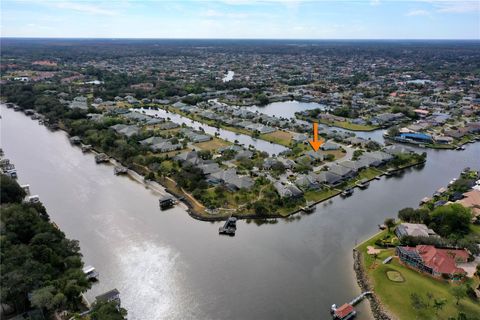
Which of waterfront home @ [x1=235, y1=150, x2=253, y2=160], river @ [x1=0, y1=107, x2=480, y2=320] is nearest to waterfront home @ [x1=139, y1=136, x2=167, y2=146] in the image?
river @ [x1=0, y1=107, x2=480, y2=320]

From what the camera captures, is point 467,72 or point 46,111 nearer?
point 46,111

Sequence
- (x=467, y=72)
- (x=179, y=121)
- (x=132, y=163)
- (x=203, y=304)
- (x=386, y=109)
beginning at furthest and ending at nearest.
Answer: (x=467, y=72) < (x=386, y=109) < (x=179, y=121) < (x=132, y=163) < (x=203, y=304)

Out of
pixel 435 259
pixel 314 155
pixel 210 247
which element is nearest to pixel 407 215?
pixel 435 259

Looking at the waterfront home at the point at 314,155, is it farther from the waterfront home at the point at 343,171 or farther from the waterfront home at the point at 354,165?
the waterfront home at the point at 343,171

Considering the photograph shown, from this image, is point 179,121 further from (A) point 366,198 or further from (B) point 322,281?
(B) point 322,281

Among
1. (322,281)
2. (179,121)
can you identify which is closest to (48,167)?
(179,121)

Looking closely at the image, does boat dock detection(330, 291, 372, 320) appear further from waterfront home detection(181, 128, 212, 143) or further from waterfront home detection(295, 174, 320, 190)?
waterfront home detection(181, 128, 212, 143)

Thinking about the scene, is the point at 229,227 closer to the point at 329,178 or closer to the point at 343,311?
the point at 343,311
